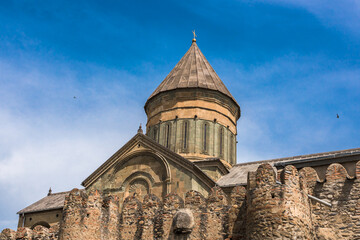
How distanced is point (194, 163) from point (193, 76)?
5.58 meters

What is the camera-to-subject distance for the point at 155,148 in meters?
21.6

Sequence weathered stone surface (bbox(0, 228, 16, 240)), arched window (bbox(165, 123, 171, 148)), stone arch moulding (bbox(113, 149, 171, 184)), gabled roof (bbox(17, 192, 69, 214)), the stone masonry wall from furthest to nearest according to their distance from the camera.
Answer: gabled roof (bbox(17, 192, 69, 214)) < arched window (bbox(165, 123, 171, 148)) < stone arch moulding (bbox(113, 149, 171, 184)) < weathered stone surface (bbox(0, 228, 16, 240)) < the stone masonry wall

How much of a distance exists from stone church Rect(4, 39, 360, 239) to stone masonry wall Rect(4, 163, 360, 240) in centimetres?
4

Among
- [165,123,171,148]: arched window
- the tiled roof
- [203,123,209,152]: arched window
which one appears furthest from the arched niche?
[203,123,209,152]: arched window

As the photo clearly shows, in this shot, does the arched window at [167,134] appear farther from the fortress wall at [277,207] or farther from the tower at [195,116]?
the fortress wall at [277,207]

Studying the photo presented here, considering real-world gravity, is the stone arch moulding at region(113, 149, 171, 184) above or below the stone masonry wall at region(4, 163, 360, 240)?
above

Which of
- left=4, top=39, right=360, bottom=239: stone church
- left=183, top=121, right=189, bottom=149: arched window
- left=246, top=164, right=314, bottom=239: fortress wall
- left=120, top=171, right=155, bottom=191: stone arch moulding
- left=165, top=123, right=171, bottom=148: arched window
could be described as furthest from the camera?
left=165, top=123, right=171, bottom=148: arched window

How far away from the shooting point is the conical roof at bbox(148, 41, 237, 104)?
85.5 ft

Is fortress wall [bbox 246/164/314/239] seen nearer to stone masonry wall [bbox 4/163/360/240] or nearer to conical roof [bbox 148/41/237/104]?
stone masonry wall [bbox 4/163/360/240]

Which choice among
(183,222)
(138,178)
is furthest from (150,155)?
(183,222)

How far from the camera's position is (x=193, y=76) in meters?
26.7

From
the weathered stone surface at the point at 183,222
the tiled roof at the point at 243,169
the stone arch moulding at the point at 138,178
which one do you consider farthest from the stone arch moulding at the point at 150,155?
the weathered stone surface at the point at 183,222

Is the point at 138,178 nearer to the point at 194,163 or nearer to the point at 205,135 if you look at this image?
the point at 194,163

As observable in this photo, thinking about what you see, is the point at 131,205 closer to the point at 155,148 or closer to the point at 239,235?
the point at 239,235
